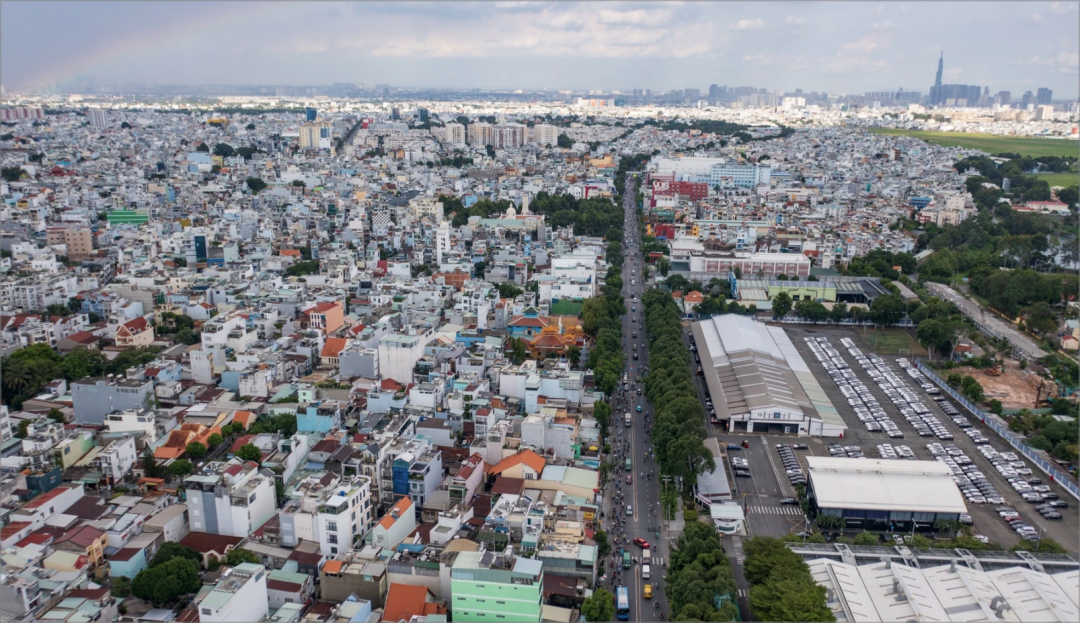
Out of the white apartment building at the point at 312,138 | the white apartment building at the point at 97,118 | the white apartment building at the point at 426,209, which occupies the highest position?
the white apartment building at the point at 97,118

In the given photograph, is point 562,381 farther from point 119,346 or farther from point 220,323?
point 119,346

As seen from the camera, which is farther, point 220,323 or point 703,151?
point 703,151

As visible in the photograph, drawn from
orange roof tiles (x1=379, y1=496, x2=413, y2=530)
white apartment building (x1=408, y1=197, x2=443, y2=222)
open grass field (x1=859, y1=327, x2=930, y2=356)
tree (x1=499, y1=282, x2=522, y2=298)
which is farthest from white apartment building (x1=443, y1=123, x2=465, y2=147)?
orange roof tiles (x1=379, y1=496, x2=413, y2=530)

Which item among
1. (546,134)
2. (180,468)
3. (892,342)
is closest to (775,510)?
(180,468)

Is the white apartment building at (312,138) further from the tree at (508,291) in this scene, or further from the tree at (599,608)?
the tree at (599,608)

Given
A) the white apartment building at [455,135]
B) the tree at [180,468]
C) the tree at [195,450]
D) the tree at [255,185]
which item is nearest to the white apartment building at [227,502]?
the tree at [180,468]

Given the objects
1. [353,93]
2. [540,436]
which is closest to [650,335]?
[540,436]

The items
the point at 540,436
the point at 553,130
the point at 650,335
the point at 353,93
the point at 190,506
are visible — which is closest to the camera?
the point at 190,506

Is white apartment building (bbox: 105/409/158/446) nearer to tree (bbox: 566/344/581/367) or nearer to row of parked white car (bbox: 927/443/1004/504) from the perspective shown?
tree (bbox: 566/344/581/367)
